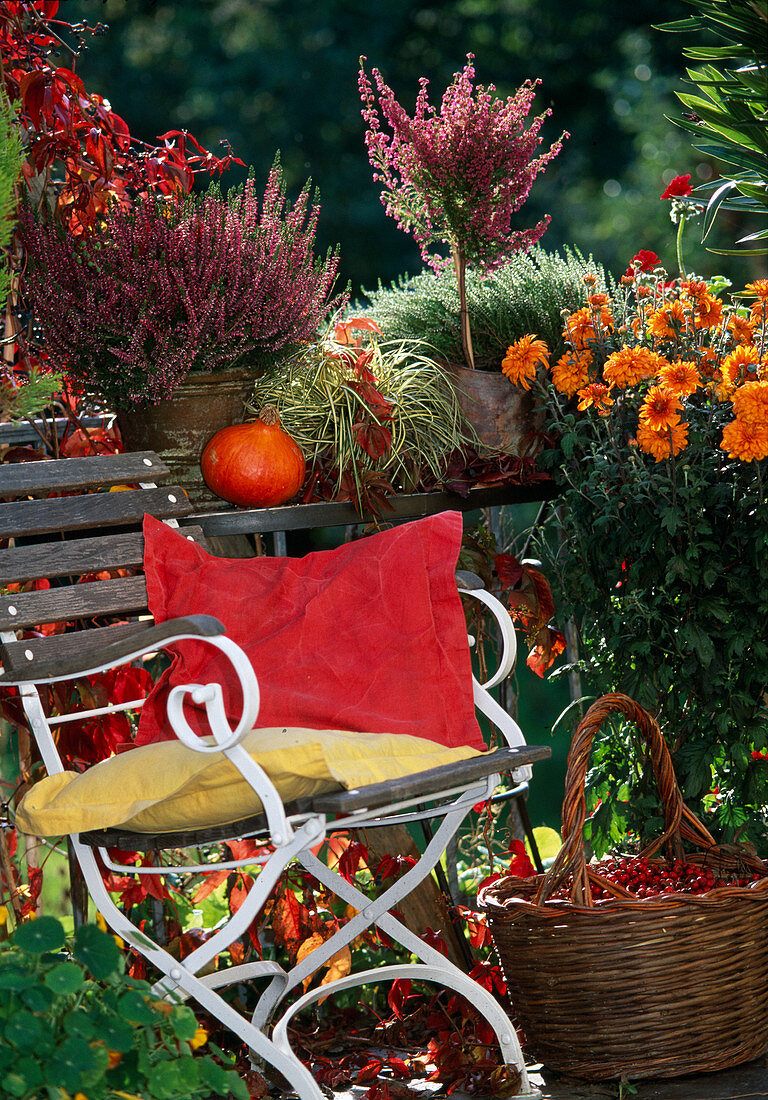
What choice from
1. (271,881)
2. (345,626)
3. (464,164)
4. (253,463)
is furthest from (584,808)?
(464,164)

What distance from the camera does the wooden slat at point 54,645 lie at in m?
1.61

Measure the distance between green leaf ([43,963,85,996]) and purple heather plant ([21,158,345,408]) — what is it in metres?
1.02

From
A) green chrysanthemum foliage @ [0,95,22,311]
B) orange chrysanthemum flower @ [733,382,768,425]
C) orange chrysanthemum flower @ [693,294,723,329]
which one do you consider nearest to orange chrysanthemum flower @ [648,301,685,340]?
orange chrysanthemum flower @ [693,294,723,329]

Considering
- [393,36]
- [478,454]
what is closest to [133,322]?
[478,454]

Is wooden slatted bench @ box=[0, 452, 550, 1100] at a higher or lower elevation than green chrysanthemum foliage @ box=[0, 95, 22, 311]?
lower

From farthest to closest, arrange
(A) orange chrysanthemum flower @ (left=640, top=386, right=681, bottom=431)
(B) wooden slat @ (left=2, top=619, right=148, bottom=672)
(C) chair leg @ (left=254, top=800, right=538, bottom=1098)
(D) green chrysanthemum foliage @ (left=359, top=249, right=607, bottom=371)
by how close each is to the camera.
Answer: (D) green chrysanthemum foliage @ (left=359, top=249, right=607, bottom=371) → (A) orange chrysanthemum flower @ (left=640, top=386, right=681, bottom=431) → (C) chair leg @ (left=254, top=800, right=538, bottom=1098) → (B) wooden slat @ (left=2, top=619, right=148, bottom=672)

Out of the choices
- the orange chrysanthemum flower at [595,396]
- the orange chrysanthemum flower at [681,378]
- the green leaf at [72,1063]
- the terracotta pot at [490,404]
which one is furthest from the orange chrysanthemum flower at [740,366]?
the green leaf at [72,1063]

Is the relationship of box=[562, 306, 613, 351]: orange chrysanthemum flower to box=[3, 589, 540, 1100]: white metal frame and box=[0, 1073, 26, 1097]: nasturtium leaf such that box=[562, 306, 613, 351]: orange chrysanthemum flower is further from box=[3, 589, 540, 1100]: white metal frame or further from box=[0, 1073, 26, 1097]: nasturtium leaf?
box=[0, 1073, 26, 1097]: nasturtium leaf

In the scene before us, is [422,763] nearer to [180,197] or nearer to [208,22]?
[180,197]

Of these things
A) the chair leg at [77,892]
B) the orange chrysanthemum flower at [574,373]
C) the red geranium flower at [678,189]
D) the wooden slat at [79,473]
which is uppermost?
the red geranium flower at [678,189]

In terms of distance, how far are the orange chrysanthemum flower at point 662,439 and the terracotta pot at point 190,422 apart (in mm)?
704

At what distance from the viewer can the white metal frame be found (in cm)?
134

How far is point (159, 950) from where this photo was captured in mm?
1452

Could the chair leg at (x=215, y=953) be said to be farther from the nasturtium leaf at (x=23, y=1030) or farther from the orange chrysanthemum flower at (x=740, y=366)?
the orange chrysanthemum flower at (x=740, y=366)
